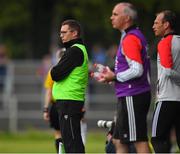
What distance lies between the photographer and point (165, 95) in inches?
508

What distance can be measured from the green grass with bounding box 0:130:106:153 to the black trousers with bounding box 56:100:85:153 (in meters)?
6.64

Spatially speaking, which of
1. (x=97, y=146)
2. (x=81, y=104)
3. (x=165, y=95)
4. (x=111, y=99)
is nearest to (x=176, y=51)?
(x=165, y=95)

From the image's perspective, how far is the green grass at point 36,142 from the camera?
20938mm

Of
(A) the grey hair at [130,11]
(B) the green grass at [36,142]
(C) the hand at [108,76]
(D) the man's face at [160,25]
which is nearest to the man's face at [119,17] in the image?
(A) the grey hair at [130,11]

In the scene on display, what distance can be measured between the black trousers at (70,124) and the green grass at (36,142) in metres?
6.64

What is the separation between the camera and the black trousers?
13367 mm

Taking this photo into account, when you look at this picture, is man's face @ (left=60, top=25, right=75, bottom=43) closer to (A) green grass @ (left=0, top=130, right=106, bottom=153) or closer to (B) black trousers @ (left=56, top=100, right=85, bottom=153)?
(B) black trousers @ (left=56, top=100, right=85, bottom=153)

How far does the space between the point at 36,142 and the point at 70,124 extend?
11.6 meters

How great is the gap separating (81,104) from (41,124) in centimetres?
1535

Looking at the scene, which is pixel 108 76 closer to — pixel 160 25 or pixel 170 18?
pixel 160 25

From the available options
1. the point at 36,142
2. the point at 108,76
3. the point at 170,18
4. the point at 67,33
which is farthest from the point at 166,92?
the point at 36,142

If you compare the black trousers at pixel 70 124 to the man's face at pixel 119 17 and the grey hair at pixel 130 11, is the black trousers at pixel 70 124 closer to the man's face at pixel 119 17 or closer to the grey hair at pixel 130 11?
the man's face at pixel 119 17

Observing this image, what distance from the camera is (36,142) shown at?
81.5ft

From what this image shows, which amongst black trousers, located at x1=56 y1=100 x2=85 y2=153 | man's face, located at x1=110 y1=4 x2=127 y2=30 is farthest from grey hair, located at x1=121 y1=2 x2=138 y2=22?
black trousers, located at x1=56 y1=100 x2=85 y2=153
